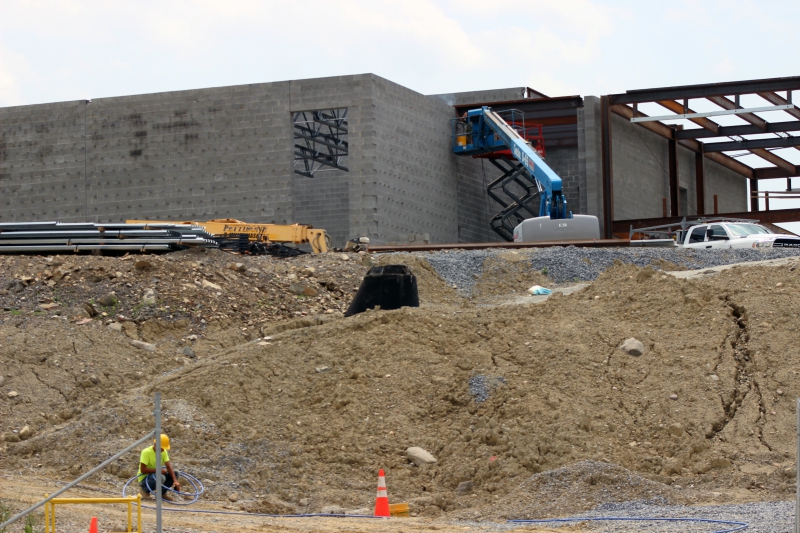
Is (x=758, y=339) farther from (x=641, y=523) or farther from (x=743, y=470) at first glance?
(x=641, y=523)

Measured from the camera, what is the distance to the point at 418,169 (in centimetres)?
3525

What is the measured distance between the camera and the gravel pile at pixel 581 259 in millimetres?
24109

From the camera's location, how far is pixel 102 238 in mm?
23828

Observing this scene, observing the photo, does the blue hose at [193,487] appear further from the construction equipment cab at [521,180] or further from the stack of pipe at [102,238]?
the construction equipment cab at [521,180]

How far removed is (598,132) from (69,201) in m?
17.9

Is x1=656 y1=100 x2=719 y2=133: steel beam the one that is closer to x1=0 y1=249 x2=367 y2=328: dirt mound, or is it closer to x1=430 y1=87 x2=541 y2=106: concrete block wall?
x1=430 y1=87 x2=541 y2=106: concrete block wall

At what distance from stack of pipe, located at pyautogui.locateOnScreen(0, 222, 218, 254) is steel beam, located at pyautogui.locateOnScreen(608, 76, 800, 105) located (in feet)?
57.5

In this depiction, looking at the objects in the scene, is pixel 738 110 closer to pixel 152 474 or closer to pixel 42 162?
pixel 42 162

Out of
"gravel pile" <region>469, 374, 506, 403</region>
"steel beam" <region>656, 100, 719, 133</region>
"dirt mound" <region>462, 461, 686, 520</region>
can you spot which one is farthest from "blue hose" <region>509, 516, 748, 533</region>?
"steel beam" <region>656, 100, 719, 133</region>

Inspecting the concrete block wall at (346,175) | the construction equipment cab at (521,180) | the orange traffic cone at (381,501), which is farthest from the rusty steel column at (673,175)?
the orange traffic cone at (381,501)

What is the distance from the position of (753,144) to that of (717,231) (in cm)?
1367

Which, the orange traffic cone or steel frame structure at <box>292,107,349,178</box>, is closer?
the orange traffic cone

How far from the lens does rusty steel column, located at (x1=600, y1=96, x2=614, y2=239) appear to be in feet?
118

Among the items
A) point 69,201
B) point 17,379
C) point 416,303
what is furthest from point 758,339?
point 69,201
